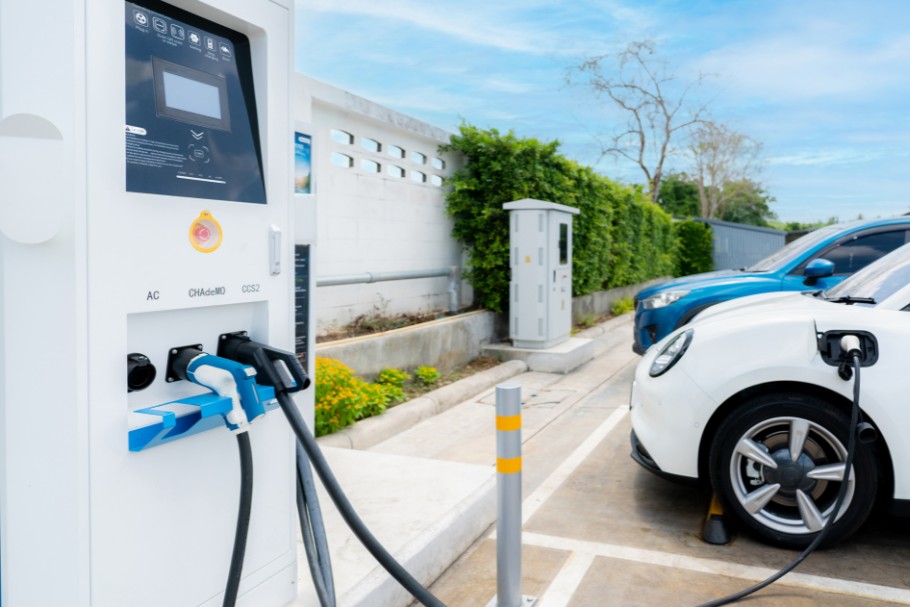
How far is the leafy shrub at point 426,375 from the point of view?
23.9ft

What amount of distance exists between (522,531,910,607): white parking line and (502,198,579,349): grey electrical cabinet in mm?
5188

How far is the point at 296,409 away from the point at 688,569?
226cm

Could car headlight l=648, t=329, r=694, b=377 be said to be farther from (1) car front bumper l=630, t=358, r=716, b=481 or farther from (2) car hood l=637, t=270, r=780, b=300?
(2) car hood l=637, t=270, r=780, b=300

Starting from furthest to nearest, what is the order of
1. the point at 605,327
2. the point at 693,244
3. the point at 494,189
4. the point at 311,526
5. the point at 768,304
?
the point at 693,244 < the point at 605,327 < the point at 494,189 < the point at 768,304 < the point at 311,526

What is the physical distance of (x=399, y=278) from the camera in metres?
8.04

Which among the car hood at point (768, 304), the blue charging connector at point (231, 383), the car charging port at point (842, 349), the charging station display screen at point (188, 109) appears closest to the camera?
the charging station display screen at point (188, 109)

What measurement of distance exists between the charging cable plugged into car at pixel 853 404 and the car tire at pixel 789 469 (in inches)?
2.1

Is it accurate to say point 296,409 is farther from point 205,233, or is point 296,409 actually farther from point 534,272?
point 534,272

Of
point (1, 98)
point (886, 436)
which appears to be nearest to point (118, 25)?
point (1, 98)

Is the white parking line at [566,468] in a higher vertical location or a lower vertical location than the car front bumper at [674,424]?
lower

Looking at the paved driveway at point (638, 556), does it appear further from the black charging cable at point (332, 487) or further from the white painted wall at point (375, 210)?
the white painted wall at point (375, 210)

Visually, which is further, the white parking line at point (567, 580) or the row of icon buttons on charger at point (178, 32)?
the white parking line at point (567, 580)

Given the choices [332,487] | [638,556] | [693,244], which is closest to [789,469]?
[638,556]

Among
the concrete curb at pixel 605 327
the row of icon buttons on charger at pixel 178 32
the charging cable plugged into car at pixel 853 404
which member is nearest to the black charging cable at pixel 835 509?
the charging cable plugged into car at pixel 853 404
